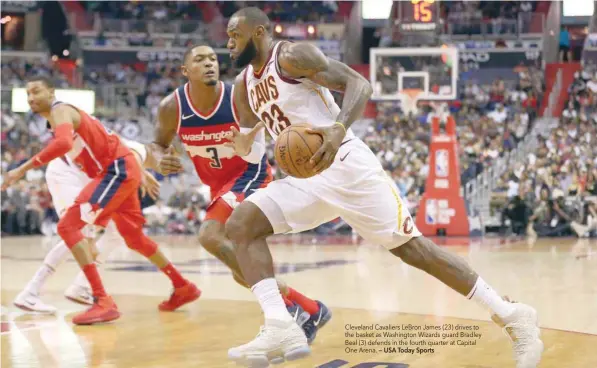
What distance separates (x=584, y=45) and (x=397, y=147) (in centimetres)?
969

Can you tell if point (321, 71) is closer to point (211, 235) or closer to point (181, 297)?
point (211, 235)

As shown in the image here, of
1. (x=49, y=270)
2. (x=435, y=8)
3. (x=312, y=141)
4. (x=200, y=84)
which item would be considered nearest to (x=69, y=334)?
(x=49, y=270)

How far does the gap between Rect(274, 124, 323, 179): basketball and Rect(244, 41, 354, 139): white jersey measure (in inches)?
15.8

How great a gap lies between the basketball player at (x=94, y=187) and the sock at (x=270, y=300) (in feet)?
7.43

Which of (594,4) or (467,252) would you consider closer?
(467,252)

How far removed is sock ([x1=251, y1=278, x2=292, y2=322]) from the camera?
4301 mm

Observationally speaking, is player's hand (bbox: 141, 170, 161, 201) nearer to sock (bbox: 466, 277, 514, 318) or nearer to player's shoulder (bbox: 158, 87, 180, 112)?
player's shoulder (bbox: 158, 87, 180, 112)

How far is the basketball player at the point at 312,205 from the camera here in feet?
14.1

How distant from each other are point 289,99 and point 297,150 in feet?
1.82

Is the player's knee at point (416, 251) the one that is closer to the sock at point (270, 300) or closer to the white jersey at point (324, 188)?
the white jersey at point (324, 188)

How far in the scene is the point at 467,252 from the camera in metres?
12.3

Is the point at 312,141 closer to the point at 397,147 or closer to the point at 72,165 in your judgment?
the point at 72,165

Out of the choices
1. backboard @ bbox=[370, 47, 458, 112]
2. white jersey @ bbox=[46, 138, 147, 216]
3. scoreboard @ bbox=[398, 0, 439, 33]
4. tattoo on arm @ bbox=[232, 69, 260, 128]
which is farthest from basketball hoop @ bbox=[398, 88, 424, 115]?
tattoo on arm @ bbox=[232, 69, 260, 128]

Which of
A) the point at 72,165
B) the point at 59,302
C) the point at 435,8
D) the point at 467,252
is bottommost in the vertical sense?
the point at 467,252
